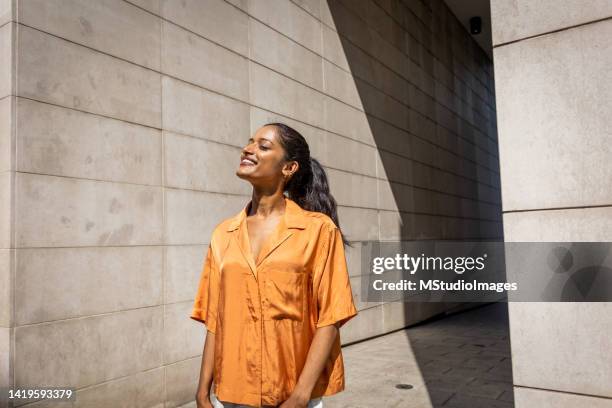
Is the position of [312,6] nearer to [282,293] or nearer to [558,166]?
[558,166]

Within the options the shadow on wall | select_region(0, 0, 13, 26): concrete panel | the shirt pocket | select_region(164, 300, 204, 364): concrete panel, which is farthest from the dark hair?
the shadow on wall

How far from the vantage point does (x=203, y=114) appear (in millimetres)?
5863

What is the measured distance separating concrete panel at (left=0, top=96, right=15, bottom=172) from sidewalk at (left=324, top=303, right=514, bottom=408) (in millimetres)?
3829

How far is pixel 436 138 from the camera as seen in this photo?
12.2 meters

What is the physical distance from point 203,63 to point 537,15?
3951mm

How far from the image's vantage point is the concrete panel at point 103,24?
4.38m

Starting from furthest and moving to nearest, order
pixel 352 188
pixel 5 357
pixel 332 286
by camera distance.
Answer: pixel 352 188
pixel 5 357
pixel 332 286

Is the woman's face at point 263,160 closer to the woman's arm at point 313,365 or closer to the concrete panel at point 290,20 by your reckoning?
the woman's arm at point 313,365

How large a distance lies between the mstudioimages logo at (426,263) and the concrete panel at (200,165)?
407 cm

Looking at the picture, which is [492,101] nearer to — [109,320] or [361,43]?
[361,43]

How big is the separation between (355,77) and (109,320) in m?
6.32

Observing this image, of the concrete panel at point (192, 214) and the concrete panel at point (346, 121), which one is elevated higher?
the concrete panel at point (346, 121)

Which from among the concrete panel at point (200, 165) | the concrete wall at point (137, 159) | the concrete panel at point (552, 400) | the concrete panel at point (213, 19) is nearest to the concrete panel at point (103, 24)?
the concrete wall at point (137, 159)

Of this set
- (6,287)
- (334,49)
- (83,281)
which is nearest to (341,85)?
(334,49)
